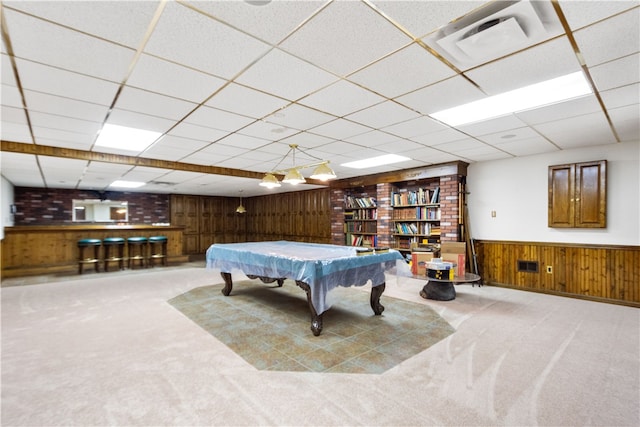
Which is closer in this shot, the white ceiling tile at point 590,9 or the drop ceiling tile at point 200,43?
the white ceiling tile at point 590,9

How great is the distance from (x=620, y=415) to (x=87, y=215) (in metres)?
12.2

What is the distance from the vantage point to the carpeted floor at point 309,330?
8.71 ft

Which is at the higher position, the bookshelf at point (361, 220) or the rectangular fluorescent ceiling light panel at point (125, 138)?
the rectangular fluorescent ceiling light panel at point (125, 138)

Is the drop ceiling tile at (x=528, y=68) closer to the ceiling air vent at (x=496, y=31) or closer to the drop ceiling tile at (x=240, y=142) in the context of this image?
the ceiling air vent at (x=496, y=31)

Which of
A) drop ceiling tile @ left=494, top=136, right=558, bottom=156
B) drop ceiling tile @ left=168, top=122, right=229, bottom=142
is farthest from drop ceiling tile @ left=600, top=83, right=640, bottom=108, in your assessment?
drop ceiling tile @ left=168, top=122, right=229, bottom=142

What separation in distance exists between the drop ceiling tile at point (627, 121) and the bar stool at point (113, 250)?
9258 mm

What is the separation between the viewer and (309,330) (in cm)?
338

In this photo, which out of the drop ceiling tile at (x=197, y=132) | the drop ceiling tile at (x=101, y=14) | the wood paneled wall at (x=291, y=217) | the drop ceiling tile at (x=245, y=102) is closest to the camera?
the drop ceiling tile at (x=101, y=14)

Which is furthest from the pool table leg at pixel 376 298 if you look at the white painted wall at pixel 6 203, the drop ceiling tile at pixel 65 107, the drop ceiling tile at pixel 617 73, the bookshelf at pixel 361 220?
the white painted wall at pixel 6 203

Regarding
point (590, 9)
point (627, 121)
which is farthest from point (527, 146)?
point (590, 9)

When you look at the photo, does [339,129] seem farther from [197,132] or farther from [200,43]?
[200,43]

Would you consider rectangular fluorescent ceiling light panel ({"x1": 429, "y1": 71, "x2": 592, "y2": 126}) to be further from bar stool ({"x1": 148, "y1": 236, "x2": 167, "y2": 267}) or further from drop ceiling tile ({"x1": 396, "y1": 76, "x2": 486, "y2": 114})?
bar stool ({"x1": 148, "y1": 236, "x2": 167, "y2": 267})

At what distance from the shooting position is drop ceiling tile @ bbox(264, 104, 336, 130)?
10.4ft

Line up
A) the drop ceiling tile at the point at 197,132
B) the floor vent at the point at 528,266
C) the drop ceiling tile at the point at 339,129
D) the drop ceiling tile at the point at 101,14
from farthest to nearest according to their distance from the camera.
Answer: the floor vent at the point at 528,266, the drop ceiling tile at the point at 197,132, the drop ceiling tile at the point at 339,129, the drop ceiling tile at the point at 101,14
